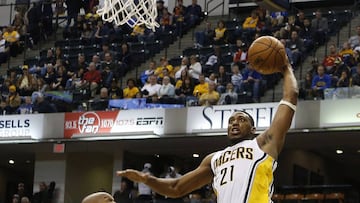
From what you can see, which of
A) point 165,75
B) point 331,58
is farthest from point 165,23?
point 331,58

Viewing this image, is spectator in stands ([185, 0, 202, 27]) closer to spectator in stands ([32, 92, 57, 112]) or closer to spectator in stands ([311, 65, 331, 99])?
spectator in stands ([32, 92, 57, 112])

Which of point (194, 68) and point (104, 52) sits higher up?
point (104, 52)

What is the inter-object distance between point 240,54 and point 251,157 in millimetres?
13256

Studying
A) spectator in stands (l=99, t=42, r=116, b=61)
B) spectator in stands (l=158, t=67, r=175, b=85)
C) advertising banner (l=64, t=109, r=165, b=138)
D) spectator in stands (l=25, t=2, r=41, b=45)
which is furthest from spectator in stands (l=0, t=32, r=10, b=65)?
spectator in stands (l=158, t=67, r=175, b=85)

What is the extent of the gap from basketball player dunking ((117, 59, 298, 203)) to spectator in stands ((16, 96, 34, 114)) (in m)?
14.0

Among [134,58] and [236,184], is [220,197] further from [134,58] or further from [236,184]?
[134,58]

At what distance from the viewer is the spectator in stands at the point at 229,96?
16.2 metres

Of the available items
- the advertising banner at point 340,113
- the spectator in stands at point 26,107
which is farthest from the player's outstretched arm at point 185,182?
the spectator in stands at point 26,107

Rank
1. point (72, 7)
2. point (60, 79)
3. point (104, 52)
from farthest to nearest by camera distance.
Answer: point (72, 7) → point (104, 52) → point (60, 79)

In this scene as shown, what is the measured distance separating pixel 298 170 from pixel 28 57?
8066mm

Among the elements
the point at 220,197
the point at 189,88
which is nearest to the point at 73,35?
the point at 189,88

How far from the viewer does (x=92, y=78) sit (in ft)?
63.2

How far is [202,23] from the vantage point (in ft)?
73.9

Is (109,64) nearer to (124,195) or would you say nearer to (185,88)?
(185,88)
